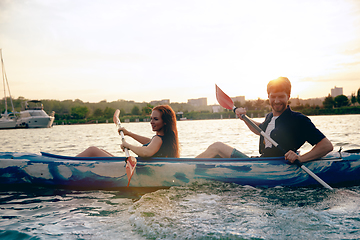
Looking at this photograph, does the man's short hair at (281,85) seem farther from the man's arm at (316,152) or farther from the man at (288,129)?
the man's arm at (316,152)

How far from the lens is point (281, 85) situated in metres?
3.00

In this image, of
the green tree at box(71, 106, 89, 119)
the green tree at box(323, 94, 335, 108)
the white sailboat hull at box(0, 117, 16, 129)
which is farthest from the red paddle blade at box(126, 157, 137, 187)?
the green tree at box(71, 106, 89, 119)

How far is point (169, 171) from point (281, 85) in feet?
6.04

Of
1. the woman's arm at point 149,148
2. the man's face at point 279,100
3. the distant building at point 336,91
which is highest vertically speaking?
the distant building at point 336,91

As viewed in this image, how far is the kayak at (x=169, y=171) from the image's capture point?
3287 mm

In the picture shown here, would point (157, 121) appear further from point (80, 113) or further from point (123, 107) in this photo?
point (123, 107)

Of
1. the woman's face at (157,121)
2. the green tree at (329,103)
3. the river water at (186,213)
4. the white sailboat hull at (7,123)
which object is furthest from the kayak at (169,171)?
the green tree at (329,103)

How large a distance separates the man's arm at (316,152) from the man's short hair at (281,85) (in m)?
0.70

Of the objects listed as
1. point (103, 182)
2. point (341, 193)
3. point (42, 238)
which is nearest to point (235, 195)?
point (341, 193)

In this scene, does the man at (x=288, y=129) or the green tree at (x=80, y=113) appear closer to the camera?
the man at (x=288, y=129)

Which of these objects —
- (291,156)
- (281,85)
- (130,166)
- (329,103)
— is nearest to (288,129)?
(291,156)

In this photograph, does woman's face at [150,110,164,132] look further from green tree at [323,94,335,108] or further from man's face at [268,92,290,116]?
green tree at [323,94,335,108]

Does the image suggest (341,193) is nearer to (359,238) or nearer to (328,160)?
(328,160)

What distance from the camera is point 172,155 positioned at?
11.7 ft
